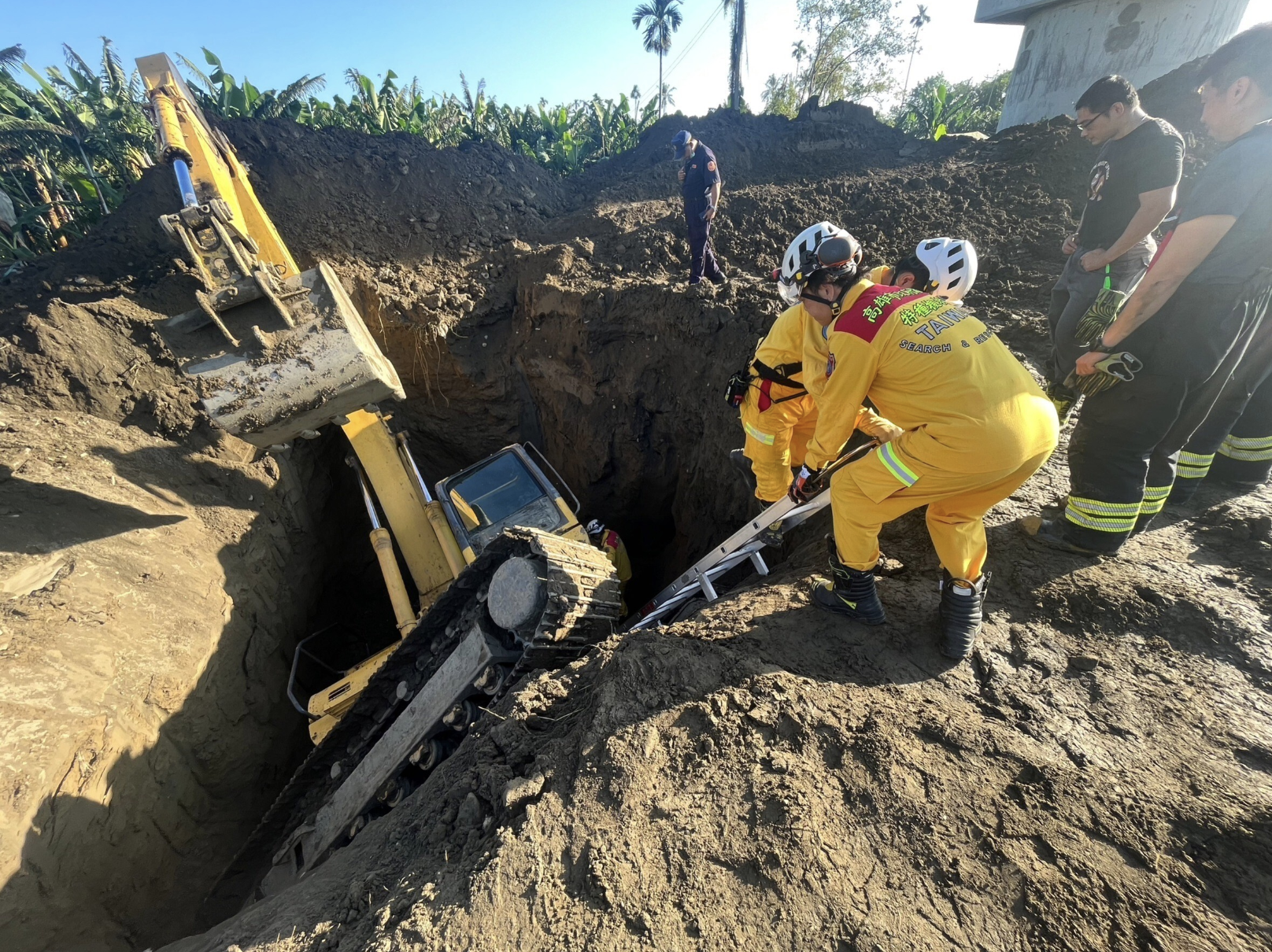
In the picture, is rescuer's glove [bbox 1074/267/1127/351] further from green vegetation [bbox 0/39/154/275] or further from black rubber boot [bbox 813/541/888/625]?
green vegetation [bbox 0/39/154/275]

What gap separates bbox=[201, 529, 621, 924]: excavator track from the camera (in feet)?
10.00

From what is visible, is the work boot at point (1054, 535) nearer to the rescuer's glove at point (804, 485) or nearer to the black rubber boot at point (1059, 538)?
the black rubber boot at point (1059, 538)

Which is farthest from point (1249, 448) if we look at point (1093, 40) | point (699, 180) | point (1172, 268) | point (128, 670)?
point (1093, 40)

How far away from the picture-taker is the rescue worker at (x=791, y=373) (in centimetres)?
350

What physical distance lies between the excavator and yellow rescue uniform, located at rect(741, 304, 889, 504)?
1362mm

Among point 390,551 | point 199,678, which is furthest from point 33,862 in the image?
point 390,551

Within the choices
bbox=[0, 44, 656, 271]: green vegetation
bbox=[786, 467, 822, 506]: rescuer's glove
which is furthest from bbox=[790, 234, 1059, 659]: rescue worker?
bbox=[0, 44, 656, 271]: green vegetation

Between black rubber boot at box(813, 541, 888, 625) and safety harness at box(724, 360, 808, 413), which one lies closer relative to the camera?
black rubber boot at box(813, 541, 888, 625)

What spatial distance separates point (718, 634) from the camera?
9.56ft

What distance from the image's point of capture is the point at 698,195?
6.95 meters

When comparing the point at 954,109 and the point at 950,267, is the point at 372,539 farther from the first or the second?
the point at 954,109

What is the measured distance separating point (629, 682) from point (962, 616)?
1635 mm

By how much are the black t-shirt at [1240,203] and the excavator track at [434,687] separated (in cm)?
352

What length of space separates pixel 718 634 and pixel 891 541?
60.3 inches
